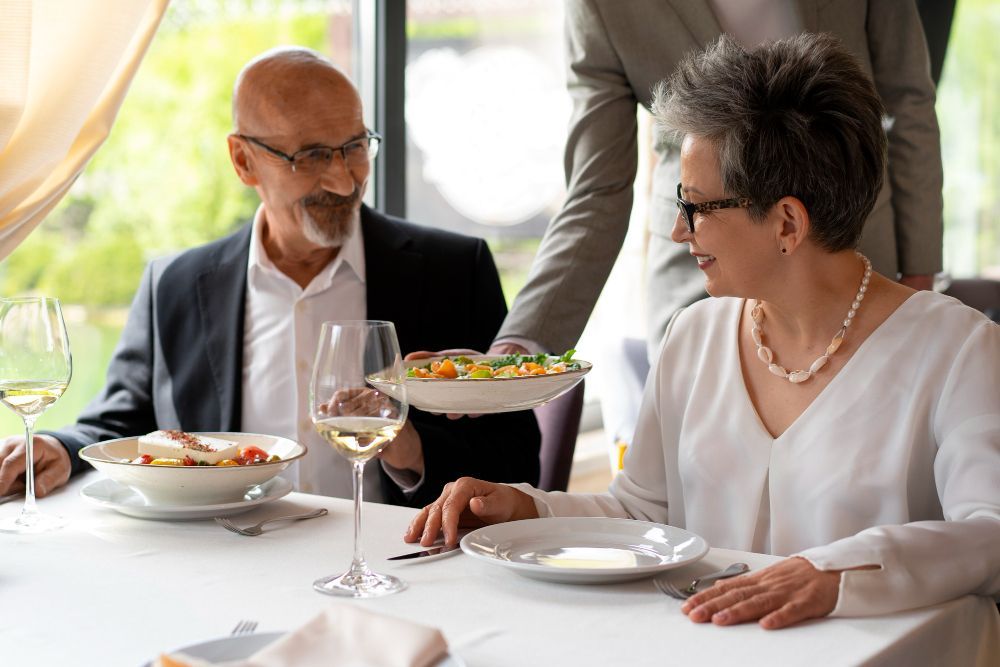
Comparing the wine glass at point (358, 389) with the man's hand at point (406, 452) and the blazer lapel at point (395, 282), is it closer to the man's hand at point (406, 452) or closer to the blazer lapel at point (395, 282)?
the man's hand at point (406, 452)

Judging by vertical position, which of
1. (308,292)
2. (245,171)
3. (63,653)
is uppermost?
(245,171)

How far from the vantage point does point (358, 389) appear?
1.27 meters

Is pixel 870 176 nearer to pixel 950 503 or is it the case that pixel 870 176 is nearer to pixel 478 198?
pixel 950 503

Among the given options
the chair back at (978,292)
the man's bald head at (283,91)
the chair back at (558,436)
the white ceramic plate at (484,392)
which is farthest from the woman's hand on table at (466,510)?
the chair back at (978,292)

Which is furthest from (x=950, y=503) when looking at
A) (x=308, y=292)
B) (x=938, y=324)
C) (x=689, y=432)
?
(x=308, y=292)

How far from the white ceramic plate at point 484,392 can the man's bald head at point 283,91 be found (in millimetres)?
1075

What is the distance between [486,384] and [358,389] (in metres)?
0.40

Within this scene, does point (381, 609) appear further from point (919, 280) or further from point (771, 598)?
point (919, 280)

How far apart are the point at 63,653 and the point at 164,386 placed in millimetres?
1476

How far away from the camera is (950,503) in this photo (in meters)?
1.52

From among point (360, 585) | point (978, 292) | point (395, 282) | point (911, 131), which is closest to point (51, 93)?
point (395, 282)

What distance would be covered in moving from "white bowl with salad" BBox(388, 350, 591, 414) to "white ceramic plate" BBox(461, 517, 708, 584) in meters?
0.22

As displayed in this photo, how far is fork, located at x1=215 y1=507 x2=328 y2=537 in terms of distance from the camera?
158cm

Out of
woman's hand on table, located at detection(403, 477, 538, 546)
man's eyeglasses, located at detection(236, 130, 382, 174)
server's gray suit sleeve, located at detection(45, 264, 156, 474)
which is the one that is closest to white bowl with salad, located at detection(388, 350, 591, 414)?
woman's hand on table, located at detection(403, 477, 538, 546)
